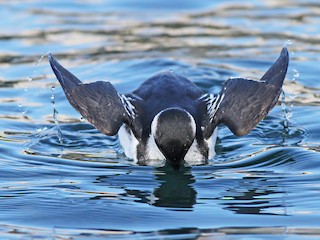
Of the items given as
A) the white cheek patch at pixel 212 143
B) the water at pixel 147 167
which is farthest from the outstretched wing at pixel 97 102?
the white cheek patch at pixel 212 143

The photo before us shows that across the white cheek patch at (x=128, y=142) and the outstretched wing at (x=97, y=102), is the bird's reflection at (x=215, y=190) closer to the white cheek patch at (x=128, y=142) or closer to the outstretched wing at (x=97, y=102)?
the white cheek patch at (x=128, y=142)

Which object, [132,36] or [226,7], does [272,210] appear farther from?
[226,7]

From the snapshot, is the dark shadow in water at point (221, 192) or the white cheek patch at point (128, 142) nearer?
the dark shadow in water at point (221, 192)

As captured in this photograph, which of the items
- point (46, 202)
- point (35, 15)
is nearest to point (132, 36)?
point (35, 15)

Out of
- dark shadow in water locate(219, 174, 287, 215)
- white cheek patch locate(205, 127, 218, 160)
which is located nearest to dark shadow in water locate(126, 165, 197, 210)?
dark shadow in water locate(219, 174, 287, 215)

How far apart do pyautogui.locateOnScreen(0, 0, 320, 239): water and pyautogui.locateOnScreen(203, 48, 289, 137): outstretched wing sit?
39cm

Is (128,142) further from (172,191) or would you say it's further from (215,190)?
(215,190)

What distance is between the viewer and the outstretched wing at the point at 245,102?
36.8 ft

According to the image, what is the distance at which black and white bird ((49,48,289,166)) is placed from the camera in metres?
11.1

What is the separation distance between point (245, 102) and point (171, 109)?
123 cm

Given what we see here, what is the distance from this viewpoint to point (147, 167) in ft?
35.8

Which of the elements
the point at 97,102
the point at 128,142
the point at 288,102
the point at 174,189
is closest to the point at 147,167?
the point at 128,142

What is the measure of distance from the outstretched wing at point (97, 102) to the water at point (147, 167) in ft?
1.43

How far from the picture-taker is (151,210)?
908 centimetres
